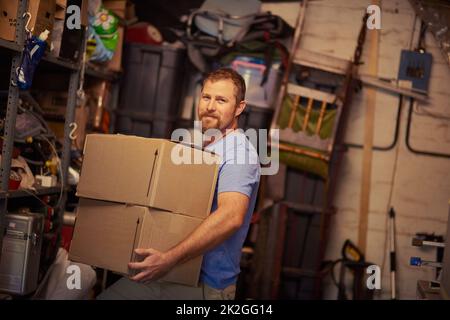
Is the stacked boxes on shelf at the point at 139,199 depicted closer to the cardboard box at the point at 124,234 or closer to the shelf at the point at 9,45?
the cardboard box at the point at 124,234

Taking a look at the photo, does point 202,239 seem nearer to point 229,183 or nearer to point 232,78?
point 229,183

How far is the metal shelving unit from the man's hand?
97 centimetres

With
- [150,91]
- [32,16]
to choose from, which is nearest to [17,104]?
[32,16]

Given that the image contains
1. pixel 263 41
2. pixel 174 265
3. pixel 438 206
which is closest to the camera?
pixel 174 265

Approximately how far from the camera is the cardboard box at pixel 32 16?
2307mm

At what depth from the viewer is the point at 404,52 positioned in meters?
3.55

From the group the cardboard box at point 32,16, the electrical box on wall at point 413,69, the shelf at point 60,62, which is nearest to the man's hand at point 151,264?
the cardboard box at point 32,16

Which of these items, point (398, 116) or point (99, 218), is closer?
point (99, 218)

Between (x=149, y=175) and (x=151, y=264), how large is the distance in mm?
317

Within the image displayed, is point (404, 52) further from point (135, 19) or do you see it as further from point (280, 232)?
point (135, 19)

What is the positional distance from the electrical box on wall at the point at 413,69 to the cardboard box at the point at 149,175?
2164 millimetres

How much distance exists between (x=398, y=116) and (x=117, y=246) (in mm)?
2557
